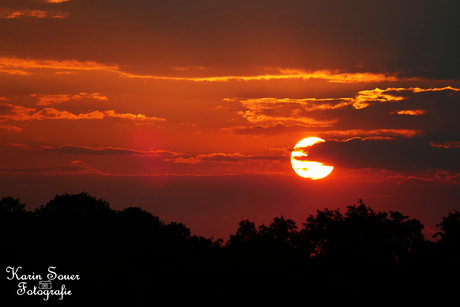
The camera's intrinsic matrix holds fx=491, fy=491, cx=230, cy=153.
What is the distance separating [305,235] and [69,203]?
64.3 metres

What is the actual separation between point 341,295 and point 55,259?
28.6m

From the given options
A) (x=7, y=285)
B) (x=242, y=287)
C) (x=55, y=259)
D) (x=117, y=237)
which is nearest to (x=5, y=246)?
(x=55, y=259)

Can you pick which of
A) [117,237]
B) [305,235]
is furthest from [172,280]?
[117,237]

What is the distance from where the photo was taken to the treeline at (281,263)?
4431 centimetres

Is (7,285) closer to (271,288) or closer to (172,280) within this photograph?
(172,280)

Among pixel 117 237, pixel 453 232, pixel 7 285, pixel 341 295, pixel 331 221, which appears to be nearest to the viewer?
pixel 7 285

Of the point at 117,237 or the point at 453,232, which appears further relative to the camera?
the point at 117,237

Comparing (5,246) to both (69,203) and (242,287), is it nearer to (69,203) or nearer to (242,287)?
(242,287)

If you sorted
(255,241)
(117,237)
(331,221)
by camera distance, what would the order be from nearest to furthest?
(331,221), (255,241), (117,237)

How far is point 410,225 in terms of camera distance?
58.8 metres

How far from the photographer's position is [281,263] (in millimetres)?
Result: 52906

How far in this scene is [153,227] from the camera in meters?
106

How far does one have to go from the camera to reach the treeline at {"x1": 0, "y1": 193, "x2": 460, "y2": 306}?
1745 inches

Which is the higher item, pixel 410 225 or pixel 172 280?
pixel 410 225
